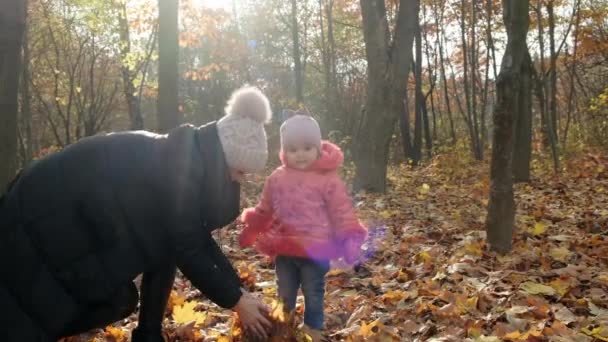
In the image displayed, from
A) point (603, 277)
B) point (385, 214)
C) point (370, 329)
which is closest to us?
point (370, 329)

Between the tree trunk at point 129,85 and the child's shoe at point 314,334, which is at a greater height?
the tree trunk at point 129,85

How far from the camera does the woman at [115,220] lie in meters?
2.15

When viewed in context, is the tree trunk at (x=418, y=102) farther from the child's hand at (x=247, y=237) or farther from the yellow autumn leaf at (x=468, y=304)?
the child's hand at (x=247, y=237)

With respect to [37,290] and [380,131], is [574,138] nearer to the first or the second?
[380,131]

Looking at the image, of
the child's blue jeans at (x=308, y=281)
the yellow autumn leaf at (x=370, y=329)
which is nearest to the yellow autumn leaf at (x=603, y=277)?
the yellow autumn leaf at (x=370, y=329)

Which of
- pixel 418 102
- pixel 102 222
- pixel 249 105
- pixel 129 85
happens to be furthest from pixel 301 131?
pixel 129 85

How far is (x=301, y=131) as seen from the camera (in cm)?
298

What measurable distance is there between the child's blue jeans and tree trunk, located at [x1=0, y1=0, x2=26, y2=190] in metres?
2.63

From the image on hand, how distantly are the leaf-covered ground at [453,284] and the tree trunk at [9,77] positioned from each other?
5.68 ft

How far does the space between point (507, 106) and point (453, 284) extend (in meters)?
1.54

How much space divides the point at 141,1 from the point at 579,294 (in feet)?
46.9

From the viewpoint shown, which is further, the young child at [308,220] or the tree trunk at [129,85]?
the tree trunk at [129,85]

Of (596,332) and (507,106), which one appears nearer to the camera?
(596,332)

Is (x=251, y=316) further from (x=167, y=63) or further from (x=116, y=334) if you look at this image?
(x=167, y=63)
